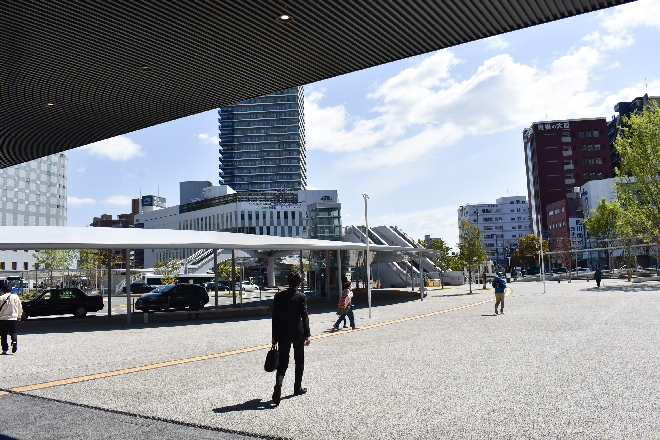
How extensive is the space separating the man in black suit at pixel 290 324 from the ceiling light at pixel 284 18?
14.3 feet

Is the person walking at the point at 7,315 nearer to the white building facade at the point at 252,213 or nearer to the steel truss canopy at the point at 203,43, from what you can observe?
the steel truss canopy at the point at 203,43

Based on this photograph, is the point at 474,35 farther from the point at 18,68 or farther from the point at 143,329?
the point at 143,329

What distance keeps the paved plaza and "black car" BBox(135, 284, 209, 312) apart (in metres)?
9.65

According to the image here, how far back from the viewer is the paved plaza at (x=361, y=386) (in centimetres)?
596

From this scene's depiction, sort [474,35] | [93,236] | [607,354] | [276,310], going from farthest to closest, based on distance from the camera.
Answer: [93,236] → [607,354] → [474,35] → [276,310]

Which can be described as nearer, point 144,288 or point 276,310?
point 276,310

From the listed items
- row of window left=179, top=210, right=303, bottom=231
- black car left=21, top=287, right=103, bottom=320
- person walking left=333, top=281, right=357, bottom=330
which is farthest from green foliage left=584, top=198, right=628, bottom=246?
black car left=21, top=287, right=103, bottom=320

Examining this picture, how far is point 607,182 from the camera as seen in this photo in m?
89.6

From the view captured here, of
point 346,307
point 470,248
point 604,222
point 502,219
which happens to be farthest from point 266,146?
point 346,307

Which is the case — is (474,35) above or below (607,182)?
below

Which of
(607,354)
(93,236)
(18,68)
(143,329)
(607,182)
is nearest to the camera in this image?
(607,354)

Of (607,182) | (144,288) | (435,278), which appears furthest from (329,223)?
(607,182)

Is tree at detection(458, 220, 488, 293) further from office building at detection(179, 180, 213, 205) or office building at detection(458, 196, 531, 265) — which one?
office building at detection(179, 180, 213, 205)

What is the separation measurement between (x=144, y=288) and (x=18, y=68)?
43336mm
